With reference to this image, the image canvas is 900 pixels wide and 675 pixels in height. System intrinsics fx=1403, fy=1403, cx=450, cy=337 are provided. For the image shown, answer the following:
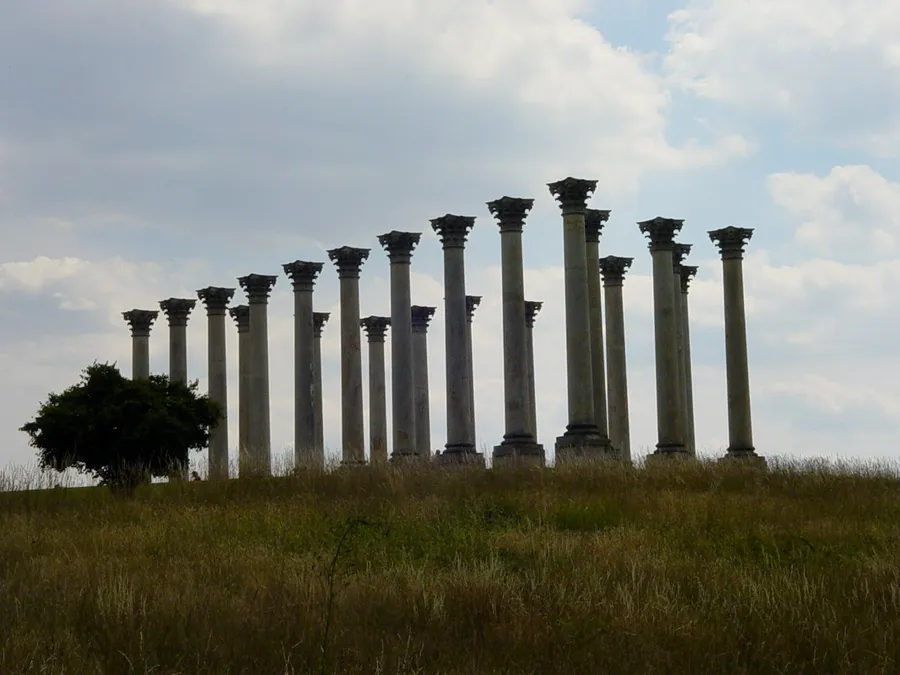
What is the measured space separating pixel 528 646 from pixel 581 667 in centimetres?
85

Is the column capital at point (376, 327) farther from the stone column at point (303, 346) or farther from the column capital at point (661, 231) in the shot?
the column capital at point (661, 231)

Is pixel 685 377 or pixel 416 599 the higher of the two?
pixel 685 377

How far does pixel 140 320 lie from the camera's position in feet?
197

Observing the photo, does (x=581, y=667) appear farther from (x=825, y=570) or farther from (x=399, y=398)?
(x=399, y=398)

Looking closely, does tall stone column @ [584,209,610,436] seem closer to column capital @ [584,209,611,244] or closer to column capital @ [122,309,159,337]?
column capital @ [584,209,611,244]

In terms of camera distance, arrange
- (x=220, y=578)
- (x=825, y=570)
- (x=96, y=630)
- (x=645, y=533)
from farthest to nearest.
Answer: (x=645, y=533)
(x=825, y=570)
(x=220, y=578)
(x=96, y=630)

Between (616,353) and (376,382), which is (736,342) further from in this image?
(376,382)

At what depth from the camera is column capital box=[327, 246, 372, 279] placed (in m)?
52.9

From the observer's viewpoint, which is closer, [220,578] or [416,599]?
[416,599]

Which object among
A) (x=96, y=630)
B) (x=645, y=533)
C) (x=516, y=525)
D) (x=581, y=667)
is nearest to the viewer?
(x=581, y=667)

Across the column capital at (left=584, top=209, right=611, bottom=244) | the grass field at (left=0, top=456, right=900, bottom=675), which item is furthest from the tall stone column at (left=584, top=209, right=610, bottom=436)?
the grass field at (left=0, top=456, right=900, bottom=675)

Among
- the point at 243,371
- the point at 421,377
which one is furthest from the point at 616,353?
the point at 243,371

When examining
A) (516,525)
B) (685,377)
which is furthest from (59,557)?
(685,377)

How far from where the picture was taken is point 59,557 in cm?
2036
